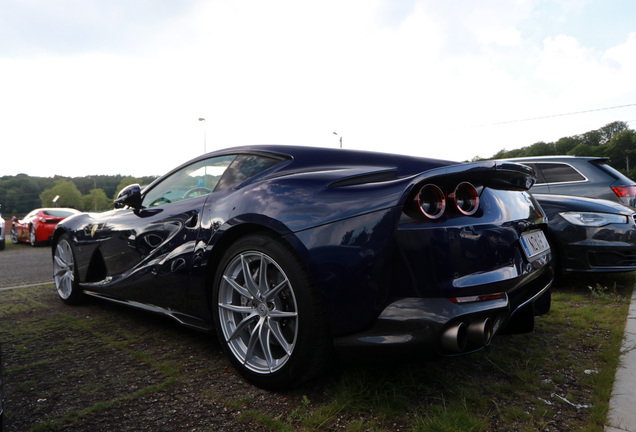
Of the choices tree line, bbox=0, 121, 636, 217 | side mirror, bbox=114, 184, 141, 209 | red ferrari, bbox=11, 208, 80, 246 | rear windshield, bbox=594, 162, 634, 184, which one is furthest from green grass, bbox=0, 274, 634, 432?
tree line, bbox=0, 121, 636, 217

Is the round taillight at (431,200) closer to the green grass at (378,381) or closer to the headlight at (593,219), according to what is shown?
the green grass at (378,381)

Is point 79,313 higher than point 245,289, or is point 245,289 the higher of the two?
point 245,289

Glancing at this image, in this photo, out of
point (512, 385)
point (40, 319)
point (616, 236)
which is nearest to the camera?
point (512, 385)

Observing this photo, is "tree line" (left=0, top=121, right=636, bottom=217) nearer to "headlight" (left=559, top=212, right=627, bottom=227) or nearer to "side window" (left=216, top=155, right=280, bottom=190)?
"headlight" (left=559, top=212, right=627, bottom=227)

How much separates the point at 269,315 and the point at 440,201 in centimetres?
97

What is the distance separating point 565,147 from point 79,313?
102176 millimetres

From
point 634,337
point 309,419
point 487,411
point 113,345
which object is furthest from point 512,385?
point 113,345

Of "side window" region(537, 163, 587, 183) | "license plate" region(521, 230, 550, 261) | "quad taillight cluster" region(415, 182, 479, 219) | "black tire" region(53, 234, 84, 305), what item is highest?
"side window" region(537, 163, 587, 183)

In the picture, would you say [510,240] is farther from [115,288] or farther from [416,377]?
[115,288]

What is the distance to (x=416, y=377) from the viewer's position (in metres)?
2.29

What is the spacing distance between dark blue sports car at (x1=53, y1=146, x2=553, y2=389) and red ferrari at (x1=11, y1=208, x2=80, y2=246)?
1185 cm

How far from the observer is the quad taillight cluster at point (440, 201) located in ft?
6.09

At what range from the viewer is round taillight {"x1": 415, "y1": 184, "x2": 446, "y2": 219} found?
1864 mm

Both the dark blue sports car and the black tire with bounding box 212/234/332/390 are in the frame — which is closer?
the dark blue sports car
